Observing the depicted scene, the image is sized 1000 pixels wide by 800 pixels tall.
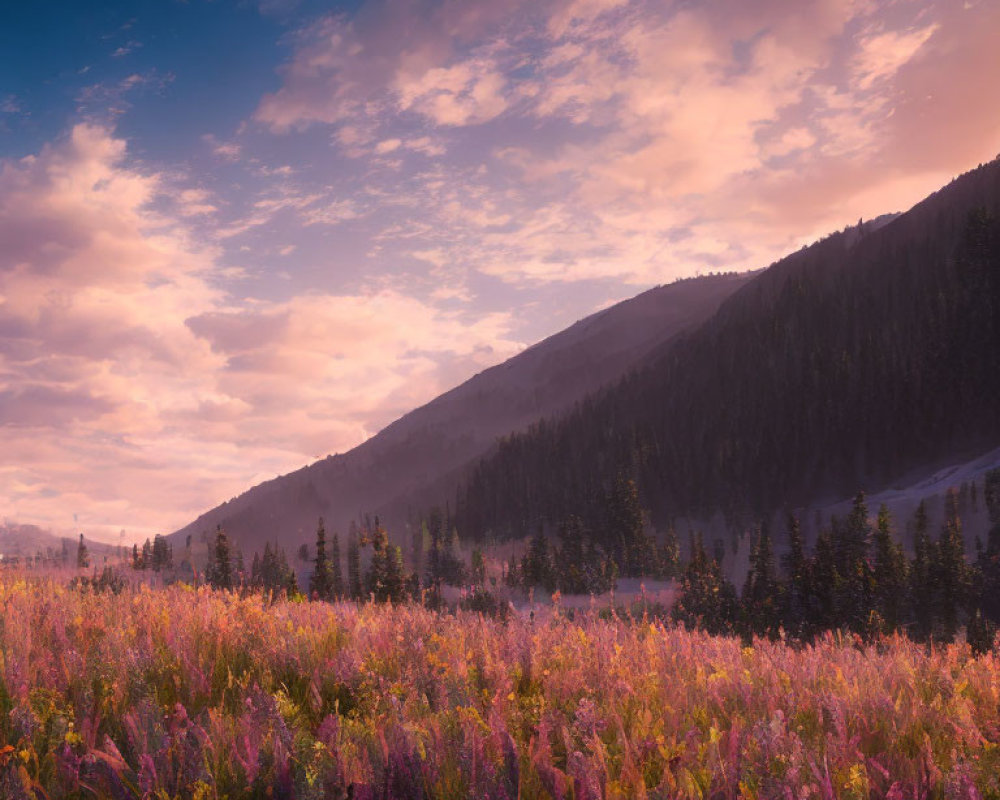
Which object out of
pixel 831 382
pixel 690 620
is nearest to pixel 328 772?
pixel 690 620

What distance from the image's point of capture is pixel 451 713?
385 cm

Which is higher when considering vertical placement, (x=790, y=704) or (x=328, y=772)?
(x=328, y=772)

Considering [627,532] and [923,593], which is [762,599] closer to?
[923,593]

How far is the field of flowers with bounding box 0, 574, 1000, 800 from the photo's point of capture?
3.05 metres

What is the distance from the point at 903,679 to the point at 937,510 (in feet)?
432

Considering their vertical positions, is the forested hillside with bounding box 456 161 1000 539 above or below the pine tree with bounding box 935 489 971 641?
above

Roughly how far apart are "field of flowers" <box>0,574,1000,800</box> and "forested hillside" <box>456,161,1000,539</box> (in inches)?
6354

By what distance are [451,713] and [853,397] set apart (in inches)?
7219

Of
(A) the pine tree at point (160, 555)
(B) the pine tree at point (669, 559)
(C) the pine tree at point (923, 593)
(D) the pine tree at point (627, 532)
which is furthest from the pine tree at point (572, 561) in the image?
(A) the pine tree at point (160, 555)

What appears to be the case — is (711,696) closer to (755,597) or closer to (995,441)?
(755,597)

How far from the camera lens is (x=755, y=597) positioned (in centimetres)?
7356

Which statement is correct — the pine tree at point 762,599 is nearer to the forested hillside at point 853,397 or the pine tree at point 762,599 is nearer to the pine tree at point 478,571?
the pine tree at point 478,571

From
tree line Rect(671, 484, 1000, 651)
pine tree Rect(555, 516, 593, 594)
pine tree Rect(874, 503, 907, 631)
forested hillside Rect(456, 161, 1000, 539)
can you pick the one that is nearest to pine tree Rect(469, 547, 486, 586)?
pine tree Rect(555, 516, 593, 594)

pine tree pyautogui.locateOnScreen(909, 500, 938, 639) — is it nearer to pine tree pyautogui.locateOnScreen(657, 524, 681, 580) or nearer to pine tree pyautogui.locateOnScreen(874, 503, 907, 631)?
pine tree pyautogui.locateOnScreen(874, 503, 907, 631)
